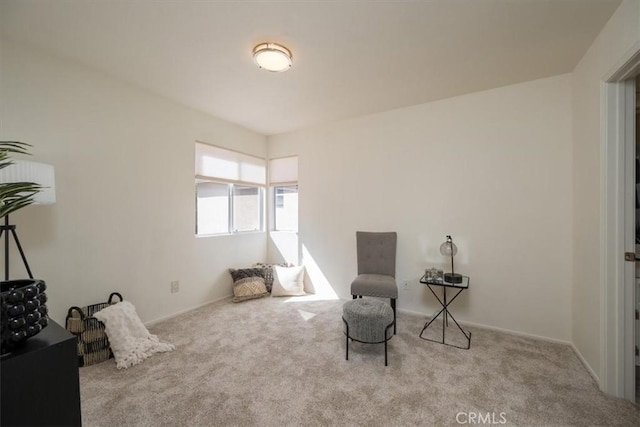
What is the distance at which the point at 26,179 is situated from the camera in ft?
5.71

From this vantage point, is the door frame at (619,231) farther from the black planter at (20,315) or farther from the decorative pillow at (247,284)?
the decorative pillow at (247,284)

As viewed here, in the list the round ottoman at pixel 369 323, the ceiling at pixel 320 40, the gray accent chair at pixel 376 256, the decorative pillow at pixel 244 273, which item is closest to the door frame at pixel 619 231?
the ceiling at pixel 320 40

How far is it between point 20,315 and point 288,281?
10.0ft

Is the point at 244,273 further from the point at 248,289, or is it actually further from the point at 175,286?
the point at 175,286

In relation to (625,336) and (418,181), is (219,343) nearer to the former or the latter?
(418,181)

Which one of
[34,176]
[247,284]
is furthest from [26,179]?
[247,284]

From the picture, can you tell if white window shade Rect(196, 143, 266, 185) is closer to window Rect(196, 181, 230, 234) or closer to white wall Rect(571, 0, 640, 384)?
window Rect(196, 181, 230, 234)

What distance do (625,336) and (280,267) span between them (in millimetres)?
3473

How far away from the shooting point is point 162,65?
2.34m

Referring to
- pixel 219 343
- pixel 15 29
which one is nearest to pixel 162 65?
pixel 15 29

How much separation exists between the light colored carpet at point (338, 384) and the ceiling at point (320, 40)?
2.57 metres

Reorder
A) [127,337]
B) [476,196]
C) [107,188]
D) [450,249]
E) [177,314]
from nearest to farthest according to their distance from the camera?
[127,337] < [107,188] < [450,249] < [476,196] < [177,314]

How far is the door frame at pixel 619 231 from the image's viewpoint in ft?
5.72

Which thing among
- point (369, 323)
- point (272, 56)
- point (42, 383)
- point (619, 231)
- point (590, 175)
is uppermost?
point (272, 56)
